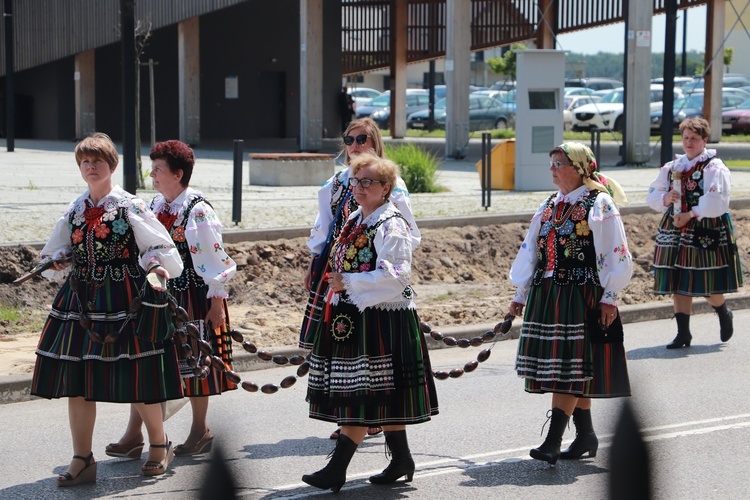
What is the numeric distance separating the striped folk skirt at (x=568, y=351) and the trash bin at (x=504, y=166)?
537 inches

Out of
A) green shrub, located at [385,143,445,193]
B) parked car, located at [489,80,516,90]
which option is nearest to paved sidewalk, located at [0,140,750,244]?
green shrub, located at [385,143,445,193]

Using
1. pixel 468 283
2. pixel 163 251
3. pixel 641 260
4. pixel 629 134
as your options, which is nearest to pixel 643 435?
pixel 163 251

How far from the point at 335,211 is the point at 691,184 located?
399cm

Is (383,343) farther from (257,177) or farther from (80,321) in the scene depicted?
(257,177)

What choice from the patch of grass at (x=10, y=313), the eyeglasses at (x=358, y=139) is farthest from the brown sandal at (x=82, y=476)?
the patch of grass at (x=10, y=313)

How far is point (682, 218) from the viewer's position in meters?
9.45

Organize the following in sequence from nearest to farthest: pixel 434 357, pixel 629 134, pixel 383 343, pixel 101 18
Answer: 1. pixel 383 343
2. pixel 434 357
3. pixel 629 134
4. pixel 101 18

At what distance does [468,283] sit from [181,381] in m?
7.21

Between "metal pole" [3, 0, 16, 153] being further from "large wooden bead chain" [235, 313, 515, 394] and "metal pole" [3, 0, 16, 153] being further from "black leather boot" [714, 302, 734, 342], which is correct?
"large wooden bead chain" [235, 313, 515, 394]

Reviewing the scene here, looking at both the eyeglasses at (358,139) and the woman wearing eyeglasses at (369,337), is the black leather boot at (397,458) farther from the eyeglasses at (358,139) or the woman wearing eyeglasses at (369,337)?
the eyeglasses at (358,139)

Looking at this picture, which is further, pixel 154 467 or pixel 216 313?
pixel 216 313

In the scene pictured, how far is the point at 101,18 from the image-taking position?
33.2m

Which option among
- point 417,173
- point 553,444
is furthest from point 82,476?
point 417,173

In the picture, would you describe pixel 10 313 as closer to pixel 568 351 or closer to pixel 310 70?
pixel 568 351
